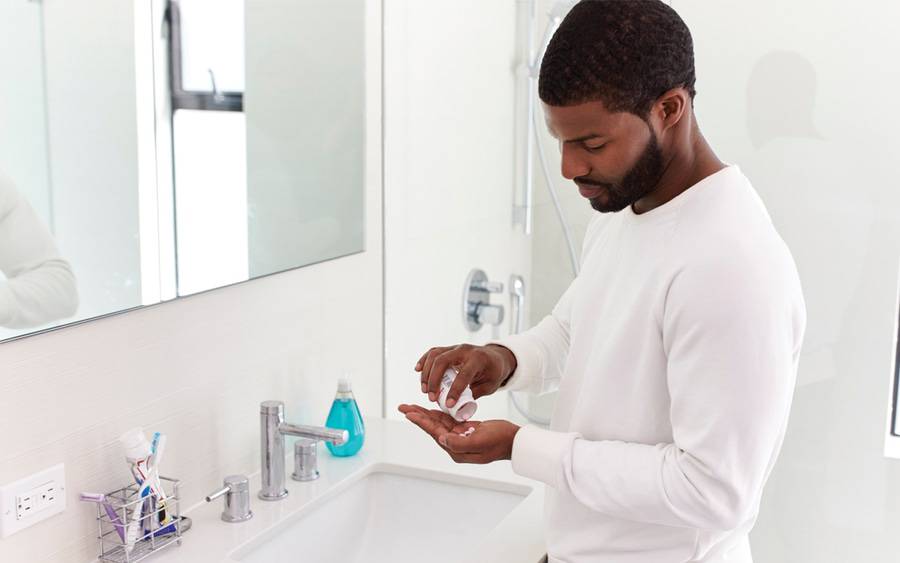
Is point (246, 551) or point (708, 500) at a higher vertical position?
point (708, 500)

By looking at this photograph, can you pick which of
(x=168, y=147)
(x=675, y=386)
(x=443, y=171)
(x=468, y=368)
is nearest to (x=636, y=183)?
(x=675, y=386)

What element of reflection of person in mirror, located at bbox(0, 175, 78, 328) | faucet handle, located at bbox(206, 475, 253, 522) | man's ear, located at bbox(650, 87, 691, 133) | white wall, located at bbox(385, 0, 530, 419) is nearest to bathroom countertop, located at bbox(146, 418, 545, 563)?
faucet handle, located at bbox(206, 475, 253, 522)

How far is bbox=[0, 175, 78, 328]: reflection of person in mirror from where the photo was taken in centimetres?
113

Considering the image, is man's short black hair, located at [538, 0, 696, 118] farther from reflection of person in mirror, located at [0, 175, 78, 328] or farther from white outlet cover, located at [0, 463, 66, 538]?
white outlet cover, located at [0, 463, 66, 538]

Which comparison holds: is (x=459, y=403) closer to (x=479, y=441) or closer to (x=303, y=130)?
(x=479, y=441)

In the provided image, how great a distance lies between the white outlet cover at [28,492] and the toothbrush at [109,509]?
3cm

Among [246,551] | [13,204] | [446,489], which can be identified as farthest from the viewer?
[446,489]

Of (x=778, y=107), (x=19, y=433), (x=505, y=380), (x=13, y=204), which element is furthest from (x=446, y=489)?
(x=778, y=107)

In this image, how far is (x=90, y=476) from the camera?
1.29 meters

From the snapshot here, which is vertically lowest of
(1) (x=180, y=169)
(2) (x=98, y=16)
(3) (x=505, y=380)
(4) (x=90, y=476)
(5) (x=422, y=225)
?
(4) (x=90, y=476)

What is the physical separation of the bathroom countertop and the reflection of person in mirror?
391 mm

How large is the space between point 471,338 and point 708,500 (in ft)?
4.30

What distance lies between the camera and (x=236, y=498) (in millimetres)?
1460

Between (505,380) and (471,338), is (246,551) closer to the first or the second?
(505,380)
